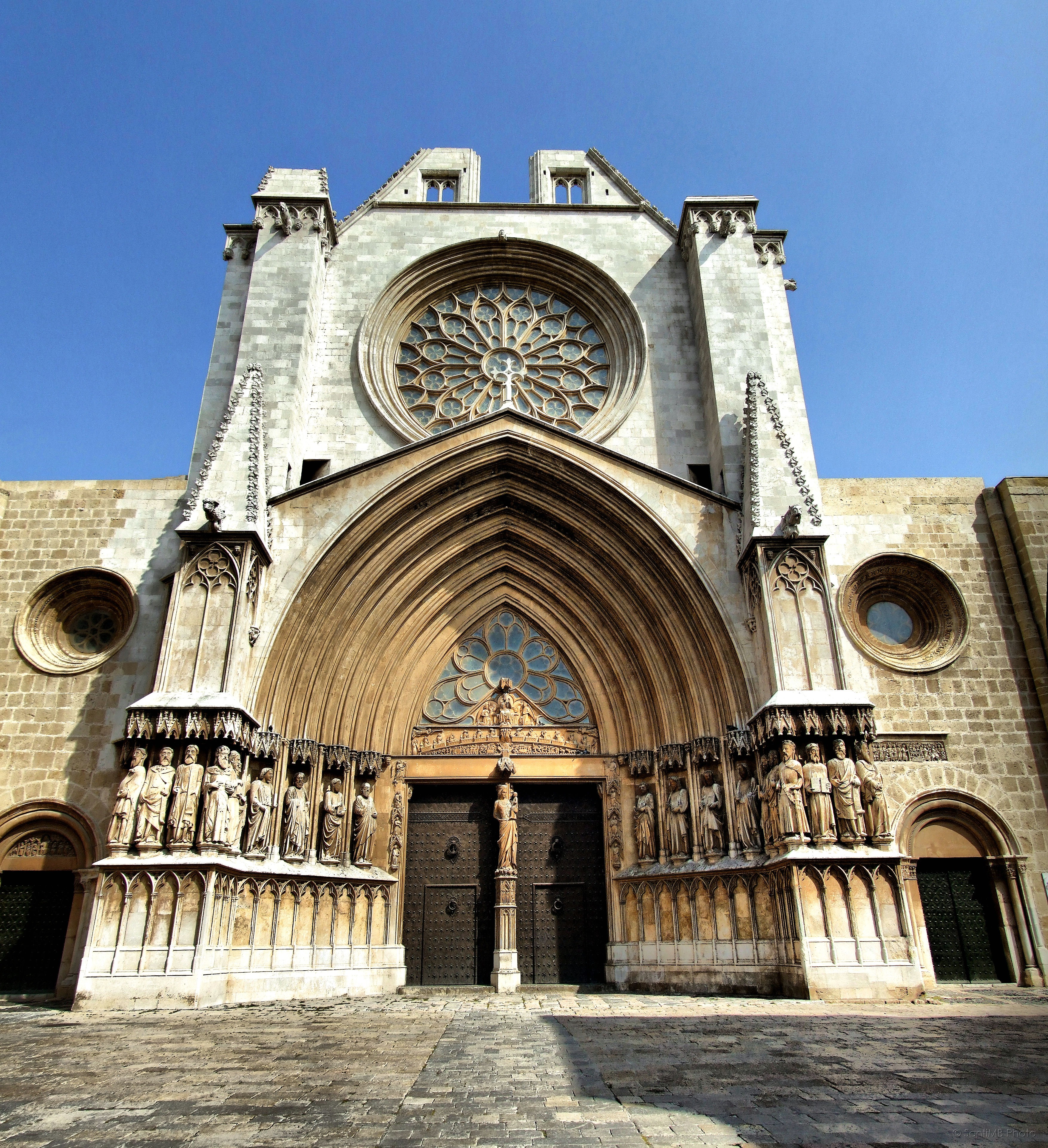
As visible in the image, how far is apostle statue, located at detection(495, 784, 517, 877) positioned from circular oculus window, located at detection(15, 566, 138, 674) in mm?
5869

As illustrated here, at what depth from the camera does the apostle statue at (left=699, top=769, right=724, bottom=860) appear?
36.8ft

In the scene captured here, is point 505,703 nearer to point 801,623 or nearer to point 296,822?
point 296,822

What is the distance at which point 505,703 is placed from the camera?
1330 centimetres

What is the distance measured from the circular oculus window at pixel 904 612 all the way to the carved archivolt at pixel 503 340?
16.0 ft

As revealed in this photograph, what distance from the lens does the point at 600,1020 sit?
25.0 ft

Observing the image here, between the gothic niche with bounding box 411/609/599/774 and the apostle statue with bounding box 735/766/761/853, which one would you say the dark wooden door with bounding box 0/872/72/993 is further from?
the apostle statue with bounding box 735/766/761/853

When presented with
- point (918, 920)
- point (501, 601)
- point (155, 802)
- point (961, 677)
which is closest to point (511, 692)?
point (501, 601)

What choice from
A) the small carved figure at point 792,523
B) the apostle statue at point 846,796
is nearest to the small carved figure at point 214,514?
the small carved figure at point 792,523

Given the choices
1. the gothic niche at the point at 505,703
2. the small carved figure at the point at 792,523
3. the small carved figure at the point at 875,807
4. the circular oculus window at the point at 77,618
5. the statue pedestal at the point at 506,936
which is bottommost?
Result: the statue pedestal at the point at 506,936

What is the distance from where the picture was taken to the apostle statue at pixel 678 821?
1156 cm

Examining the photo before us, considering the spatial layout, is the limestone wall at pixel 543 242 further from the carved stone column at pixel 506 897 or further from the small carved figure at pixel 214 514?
the carved stone column at pixel 506 897

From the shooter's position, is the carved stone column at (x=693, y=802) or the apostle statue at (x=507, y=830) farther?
the apostle statue at (x=507, y=830)

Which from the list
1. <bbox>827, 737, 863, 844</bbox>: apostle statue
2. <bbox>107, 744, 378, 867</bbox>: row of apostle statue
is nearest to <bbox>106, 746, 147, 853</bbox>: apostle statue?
<bbox>107, 744, 378, 867</bbox>: row of apostle statue

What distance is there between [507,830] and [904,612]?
7065 mm
